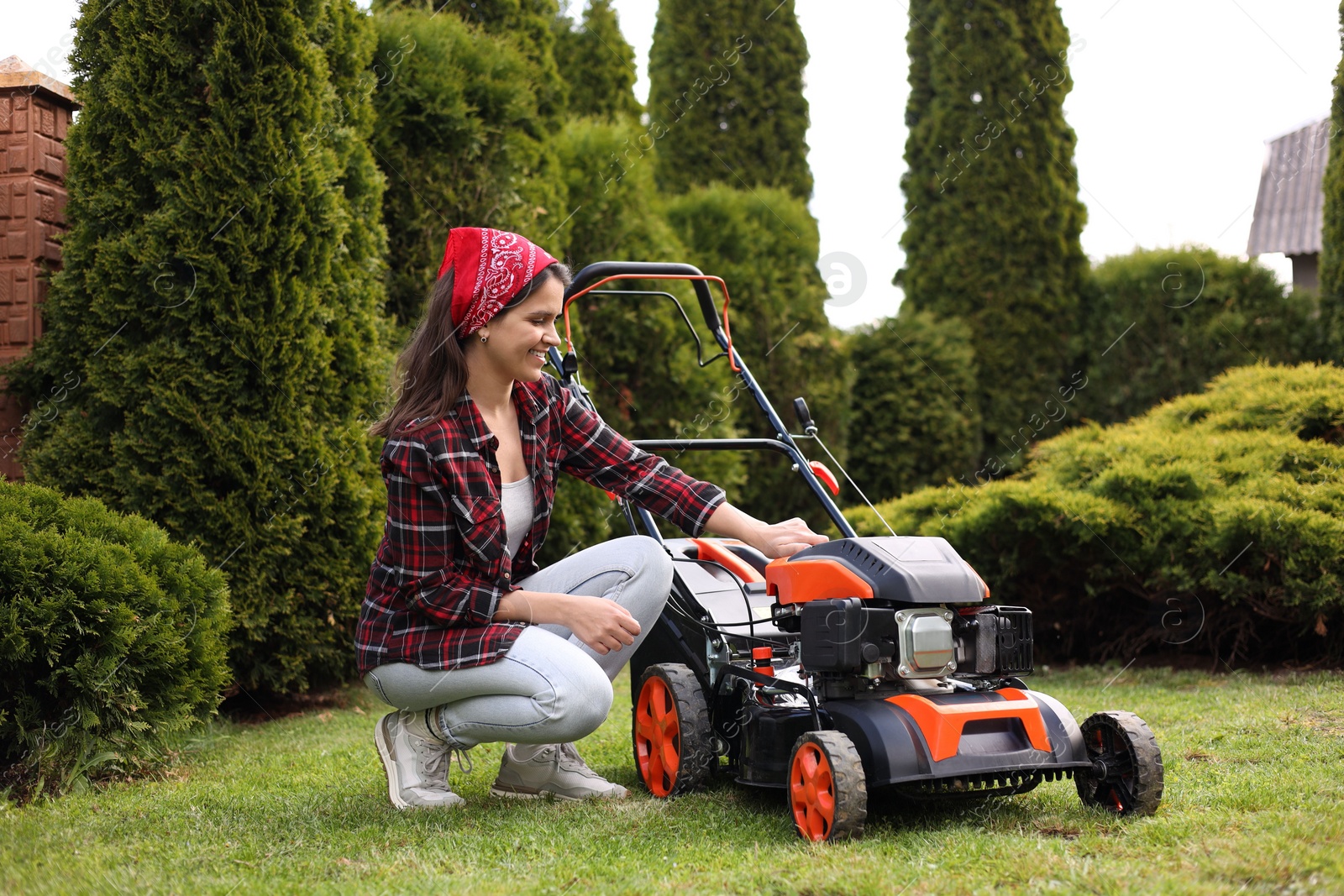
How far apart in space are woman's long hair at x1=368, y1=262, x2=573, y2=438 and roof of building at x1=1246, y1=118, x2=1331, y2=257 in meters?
16.4

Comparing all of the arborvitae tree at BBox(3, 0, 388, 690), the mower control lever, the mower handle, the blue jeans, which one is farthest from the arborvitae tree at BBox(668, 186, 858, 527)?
the blue jeans

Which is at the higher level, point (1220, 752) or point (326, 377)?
point (326, 377)

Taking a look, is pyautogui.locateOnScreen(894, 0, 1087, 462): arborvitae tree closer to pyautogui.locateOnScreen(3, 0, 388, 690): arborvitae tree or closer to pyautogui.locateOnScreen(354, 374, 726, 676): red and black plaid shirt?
pyautogui.locateOnScreen(3, 0, 388, 690): arborvitae tree

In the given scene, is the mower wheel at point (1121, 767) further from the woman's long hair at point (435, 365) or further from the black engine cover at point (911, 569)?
the woman's long hair at point (435, 365)

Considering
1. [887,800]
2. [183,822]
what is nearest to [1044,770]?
[887,800]

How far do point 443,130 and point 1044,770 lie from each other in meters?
4.48

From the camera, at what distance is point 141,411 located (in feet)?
14.3

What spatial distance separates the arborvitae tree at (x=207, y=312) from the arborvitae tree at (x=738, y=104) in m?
7.05

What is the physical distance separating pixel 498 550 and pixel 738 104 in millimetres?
9309

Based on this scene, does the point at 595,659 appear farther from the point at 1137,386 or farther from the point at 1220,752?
the point at 1137,386

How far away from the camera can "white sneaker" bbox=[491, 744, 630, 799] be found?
317cm

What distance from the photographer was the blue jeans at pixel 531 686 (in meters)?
2.85

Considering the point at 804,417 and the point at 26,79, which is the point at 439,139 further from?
the point at 804,417

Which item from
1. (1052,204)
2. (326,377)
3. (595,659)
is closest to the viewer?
(595,659)
